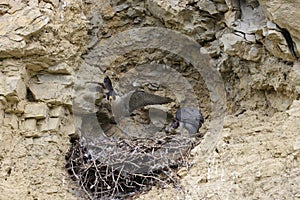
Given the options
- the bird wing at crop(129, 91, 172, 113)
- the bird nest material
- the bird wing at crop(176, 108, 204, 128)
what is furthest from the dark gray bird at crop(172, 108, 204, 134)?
the bird nest material

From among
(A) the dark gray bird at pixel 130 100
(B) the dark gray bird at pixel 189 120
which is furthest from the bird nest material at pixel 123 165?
(A) the dark gray bird at pixel 130 100

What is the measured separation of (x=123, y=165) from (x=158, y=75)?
153 centimetres

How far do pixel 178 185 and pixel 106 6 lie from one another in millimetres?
2382

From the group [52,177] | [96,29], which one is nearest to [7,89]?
[52,177]

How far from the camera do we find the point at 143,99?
5.86m

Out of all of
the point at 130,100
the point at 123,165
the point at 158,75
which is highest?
the point at 158,75

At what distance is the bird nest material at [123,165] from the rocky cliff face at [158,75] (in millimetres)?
117

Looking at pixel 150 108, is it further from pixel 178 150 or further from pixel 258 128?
pixel 258 128

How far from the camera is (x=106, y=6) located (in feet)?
19.0

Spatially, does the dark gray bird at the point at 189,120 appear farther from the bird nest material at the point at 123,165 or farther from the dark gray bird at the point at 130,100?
the bird nest material at the point at 123,165

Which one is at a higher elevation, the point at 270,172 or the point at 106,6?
the point at 106,6

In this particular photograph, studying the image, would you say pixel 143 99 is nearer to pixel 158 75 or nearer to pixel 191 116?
pixel 158 75

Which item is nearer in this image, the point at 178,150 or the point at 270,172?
the point at 270,172

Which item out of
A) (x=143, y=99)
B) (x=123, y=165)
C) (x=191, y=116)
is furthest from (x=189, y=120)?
(x=123, y=165)
